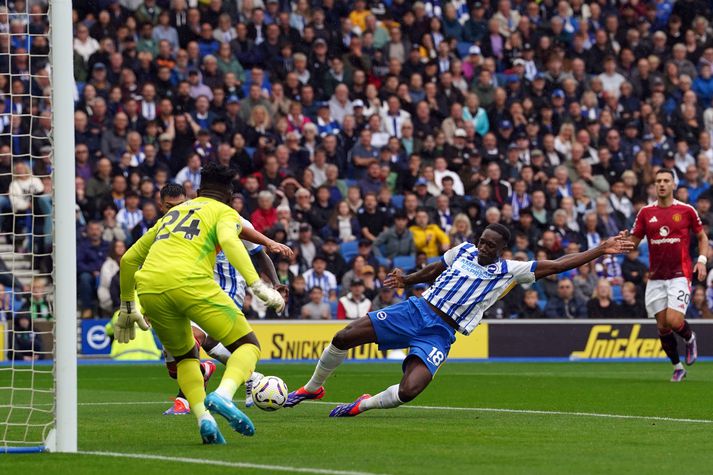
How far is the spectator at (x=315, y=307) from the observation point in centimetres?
2511

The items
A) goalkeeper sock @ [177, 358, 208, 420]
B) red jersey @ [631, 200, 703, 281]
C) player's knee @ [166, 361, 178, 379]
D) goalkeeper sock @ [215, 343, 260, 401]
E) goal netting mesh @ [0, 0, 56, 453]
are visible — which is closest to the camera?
goalkeeper sock @ [215, 343, 260, 401]

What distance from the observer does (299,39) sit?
28.7 m

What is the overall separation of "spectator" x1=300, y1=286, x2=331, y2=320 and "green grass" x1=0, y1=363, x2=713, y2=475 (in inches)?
268

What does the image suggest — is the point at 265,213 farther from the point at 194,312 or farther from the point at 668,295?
the point at 194,312

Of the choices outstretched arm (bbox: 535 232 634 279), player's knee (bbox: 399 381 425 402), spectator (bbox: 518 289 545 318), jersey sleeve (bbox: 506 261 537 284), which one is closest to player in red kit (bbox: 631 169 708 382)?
jersey sleeve (bbox: 506 261 537 284)

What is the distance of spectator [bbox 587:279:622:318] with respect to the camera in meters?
26.1

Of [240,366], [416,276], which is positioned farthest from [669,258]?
[240,366]

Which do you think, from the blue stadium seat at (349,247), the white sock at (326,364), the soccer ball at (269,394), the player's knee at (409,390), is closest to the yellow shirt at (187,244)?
the soccer ball at (269,394)

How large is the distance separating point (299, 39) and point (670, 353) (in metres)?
13.0

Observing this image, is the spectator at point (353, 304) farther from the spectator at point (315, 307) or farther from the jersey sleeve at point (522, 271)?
the jersey sleeve at point (522, 271)

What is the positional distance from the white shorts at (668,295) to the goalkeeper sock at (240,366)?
9.46 meters

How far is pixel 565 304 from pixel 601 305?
69cm

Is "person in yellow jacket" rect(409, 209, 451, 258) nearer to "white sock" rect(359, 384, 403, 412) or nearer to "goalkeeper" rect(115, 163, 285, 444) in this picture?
"white sock" rect(359, 384, 403, 412)

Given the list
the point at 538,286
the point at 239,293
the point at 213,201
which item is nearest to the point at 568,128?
the point at 538,286
